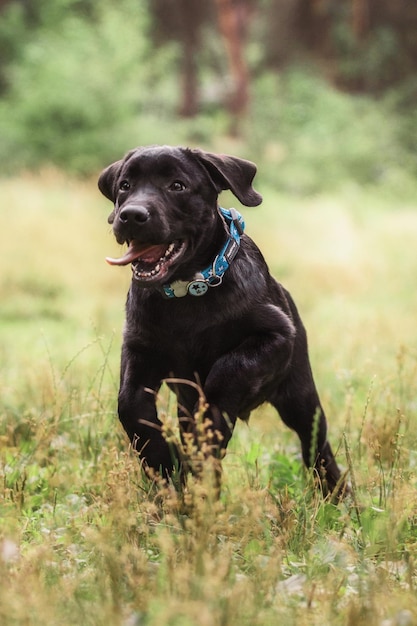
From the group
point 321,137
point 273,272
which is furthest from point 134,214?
point 321,137

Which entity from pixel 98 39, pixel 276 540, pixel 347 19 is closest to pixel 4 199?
pixel 98 39

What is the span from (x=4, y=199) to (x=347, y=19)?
21.6 meters

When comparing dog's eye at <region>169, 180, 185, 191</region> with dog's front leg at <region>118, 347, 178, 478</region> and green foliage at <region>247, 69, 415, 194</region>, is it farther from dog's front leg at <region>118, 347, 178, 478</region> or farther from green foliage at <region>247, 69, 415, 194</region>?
green foliage at <region>247, 69, 415, 194</region>

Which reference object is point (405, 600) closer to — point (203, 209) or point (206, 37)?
point (203, 209)

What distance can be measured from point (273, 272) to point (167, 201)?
411 inches

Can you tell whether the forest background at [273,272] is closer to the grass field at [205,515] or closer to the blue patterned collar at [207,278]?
the grass field at [205,515]

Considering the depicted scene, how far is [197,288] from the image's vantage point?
12.3ft

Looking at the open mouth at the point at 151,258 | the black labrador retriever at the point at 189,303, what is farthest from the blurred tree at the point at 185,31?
the open mouth at the point at 151,258

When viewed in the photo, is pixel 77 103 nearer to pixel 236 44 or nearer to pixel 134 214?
pixel 236 44

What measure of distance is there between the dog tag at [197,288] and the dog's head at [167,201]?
0.32ft

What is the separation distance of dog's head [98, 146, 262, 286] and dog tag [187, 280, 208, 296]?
0.10 m

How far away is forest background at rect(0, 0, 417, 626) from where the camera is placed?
2697 millimetres

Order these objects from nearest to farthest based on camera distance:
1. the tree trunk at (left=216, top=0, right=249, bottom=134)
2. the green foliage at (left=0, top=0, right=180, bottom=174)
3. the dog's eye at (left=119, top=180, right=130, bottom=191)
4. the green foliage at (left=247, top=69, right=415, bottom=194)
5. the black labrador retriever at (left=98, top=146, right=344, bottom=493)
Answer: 1. the black labrador retriever at (left=98, top=146, right=344, bottom=493)
2. the dog's eye at (left=119, top=180, right=130, bottom=191)
3. the green foliage at (left=0, top=0, right=180, bottom=174)
4. the green foliage at (left=247, top=69, right=415, bottom=194)
5. the tree trunk at (left=216, top=0, right=249, bottom=134)

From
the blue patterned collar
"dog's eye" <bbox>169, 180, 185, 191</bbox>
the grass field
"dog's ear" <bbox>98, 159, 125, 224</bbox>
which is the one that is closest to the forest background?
the grass field
